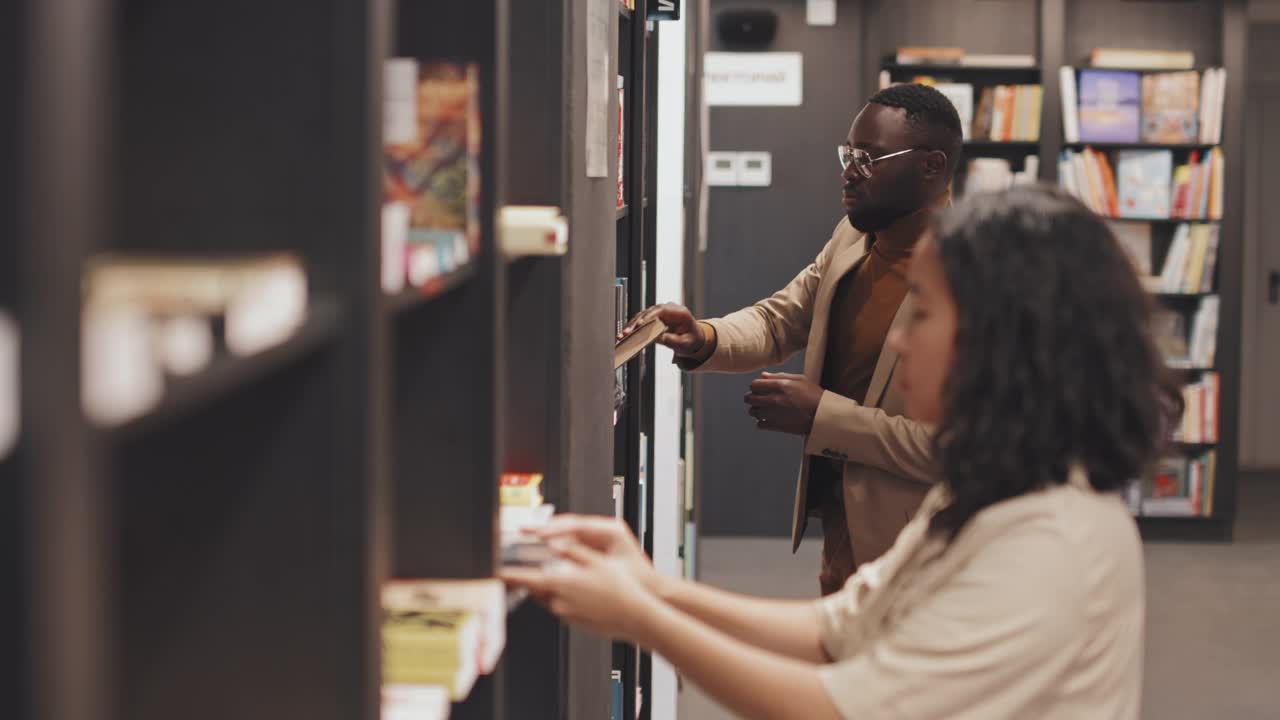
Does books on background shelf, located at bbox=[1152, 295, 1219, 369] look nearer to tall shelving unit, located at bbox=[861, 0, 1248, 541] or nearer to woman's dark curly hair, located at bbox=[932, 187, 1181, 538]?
tall shelving unit, located at bbox=[861, 0, 1248, 541]

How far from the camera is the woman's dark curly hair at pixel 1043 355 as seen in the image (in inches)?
53.2

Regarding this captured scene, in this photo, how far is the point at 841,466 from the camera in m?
2.88

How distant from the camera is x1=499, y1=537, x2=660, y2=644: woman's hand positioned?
1.45 m

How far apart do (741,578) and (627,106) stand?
3.54m

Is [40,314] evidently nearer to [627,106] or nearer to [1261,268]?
[627,106]

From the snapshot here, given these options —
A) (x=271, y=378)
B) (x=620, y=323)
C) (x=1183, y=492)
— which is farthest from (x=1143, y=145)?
(x=271, y=378)

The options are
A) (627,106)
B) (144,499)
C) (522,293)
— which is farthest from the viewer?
(627,106)

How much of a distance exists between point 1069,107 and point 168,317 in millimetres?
6926

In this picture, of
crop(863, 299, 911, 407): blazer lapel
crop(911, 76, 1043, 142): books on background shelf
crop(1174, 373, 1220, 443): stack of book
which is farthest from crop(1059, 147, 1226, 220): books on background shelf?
crop(863, 299, 911, 407): blazer lapel

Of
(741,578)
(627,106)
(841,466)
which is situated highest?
(627,106)

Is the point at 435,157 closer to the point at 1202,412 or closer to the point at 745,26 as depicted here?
the point at 745,26

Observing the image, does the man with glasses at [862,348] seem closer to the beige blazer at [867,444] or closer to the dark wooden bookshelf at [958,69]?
the beige blazer at [867,444]

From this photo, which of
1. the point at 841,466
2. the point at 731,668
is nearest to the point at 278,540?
the point at 731,668

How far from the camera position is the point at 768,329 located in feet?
10.3
